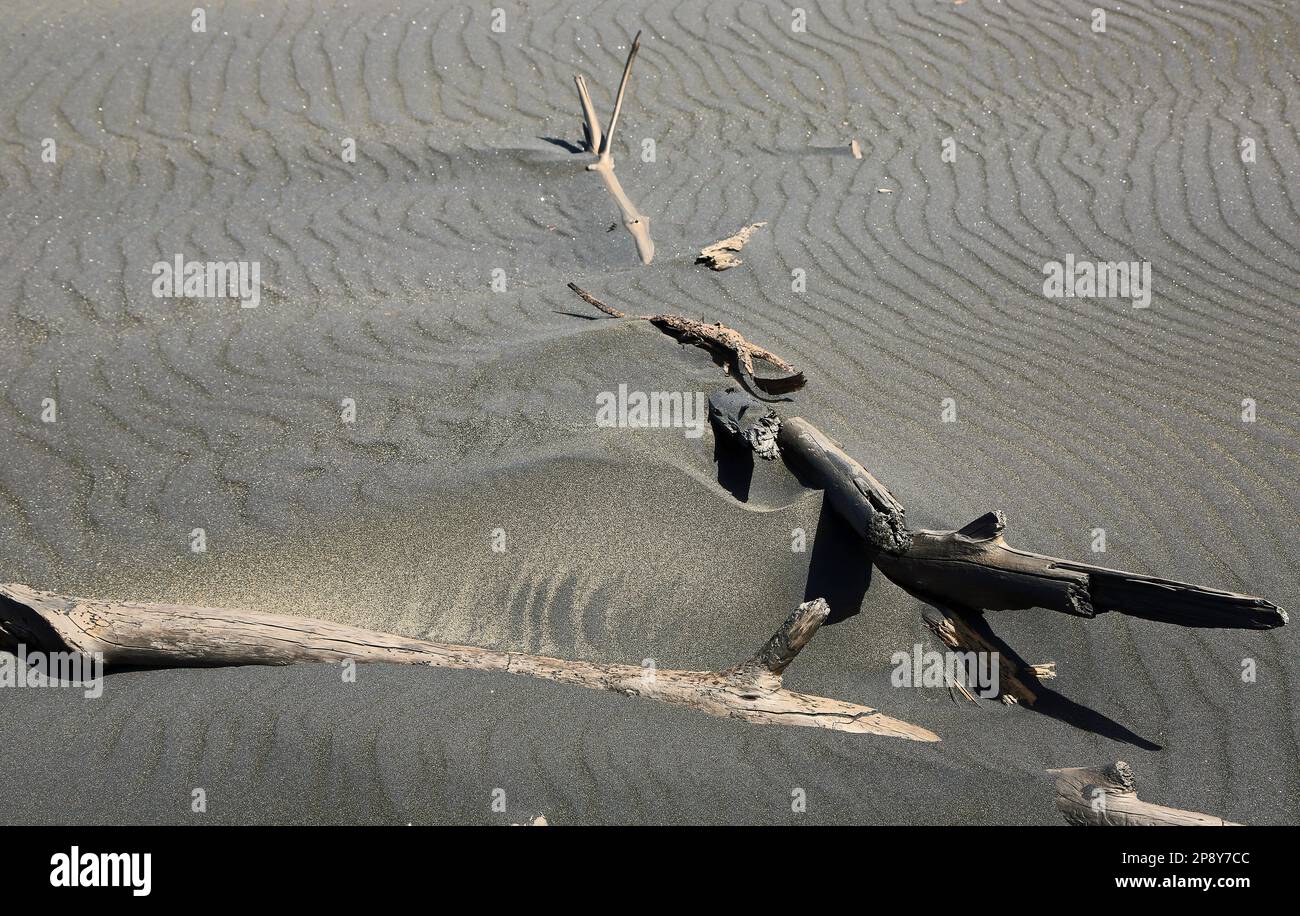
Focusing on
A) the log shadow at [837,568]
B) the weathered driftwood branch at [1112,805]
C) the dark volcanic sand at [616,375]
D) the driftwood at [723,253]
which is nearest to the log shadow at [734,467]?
the dark volcanic sand at [616,375]

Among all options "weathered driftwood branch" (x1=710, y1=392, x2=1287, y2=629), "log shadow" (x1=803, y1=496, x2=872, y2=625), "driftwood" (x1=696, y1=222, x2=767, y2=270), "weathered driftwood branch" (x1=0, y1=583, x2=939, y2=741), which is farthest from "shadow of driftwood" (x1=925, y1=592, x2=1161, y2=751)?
"driftwood" (x1=696, y1=222, x2=767, y2=270)

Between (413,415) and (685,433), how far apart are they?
4.73 ft

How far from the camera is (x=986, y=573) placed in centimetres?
348

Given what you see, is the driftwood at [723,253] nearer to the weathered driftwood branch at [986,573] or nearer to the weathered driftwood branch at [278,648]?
the weathered driftwood branch at [986,573]

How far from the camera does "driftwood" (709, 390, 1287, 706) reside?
10.1 ft

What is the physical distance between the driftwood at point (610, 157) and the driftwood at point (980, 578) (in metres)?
3.25

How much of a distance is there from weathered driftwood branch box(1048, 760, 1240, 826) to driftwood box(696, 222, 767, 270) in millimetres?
4241

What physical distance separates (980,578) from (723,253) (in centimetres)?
364

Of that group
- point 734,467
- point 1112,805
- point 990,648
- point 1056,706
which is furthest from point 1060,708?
point 734,467

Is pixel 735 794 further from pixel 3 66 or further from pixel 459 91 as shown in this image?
pixel 3 66

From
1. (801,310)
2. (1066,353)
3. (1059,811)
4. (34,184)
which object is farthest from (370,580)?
(34,184)

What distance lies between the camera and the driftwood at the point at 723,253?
644 centimetres

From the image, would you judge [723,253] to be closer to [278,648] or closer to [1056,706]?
[1056,706]

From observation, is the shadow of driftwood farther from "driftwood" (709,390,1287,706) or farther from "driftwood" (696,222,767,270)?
"driftwood" (696,222,767,270)
